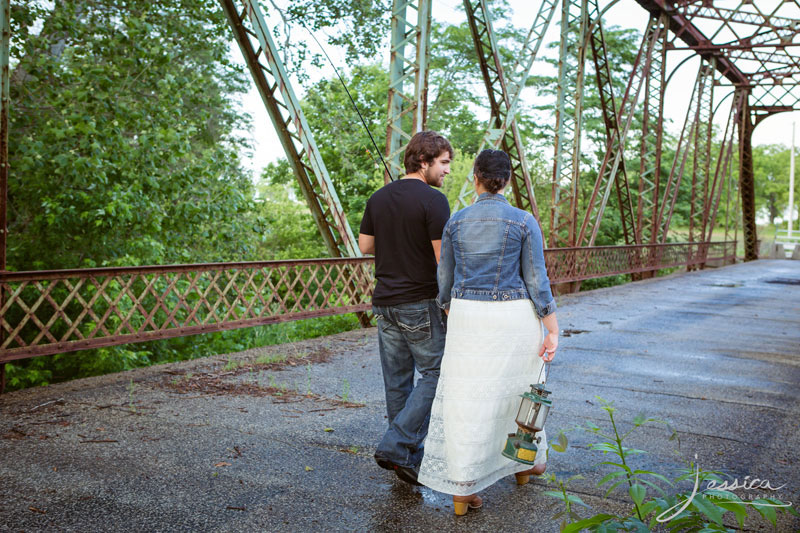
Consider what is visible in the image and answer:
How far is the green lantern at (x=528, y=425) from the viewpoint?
3293 mm

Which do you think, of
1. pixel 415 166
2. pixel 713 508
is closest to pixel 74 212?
pixel 415 166

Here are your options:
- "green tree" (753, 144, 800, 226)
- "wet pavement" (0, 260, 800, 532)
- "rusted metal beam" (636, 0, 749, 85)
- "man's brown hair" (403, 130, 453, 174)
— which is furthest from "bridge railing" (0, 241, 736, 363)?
"green tree" (753, 144, 800, 226)

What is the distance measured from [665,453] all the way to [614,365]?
10.4 feet

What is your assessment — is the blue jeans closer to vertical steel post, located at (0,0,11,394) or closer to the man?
the man

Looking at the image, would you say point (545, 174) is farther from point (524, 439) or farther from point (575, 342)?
point (524, 439)

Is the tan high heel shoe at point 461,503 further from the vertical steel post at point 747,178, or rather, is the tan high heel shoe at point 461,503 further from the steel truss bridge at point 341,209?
the vertical steel post at point 747,178

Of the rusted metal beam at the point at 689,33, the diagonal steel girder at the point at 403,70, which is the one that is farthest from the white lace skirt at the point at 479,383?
the rusted metal beam at the point at 689,33

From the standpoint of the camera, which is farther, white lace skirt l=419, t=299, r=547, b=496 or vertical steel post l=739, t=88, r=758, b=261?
vertical steel post l=739, t=88, r=758, b=261

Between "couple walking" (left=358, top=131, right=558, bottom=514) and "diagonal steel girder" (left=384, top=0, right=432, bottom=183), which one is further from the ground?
"diagonal steel girder" (left=384, top=0, right=432, bottom=183)

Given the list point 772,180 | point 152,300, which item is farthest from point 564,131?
point 772,180

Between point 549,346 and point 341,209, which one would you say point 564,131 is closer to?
point 341,209

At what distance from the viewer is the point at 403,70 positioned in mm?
9766

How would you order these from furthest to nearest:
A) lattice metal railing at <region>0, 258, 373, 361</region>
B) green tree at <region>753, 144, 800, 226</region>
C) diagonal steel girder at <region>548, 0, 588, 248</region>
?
green tree at <region>753, 144, 800, 226</region> → diagonal steel girder at <region>548, 0, 588, 248</region> → lattice metal railing at <region>0, 258, 373, 361</region>

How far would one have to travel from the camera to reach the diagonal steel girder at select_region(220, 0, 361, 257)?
7859 millimetres
